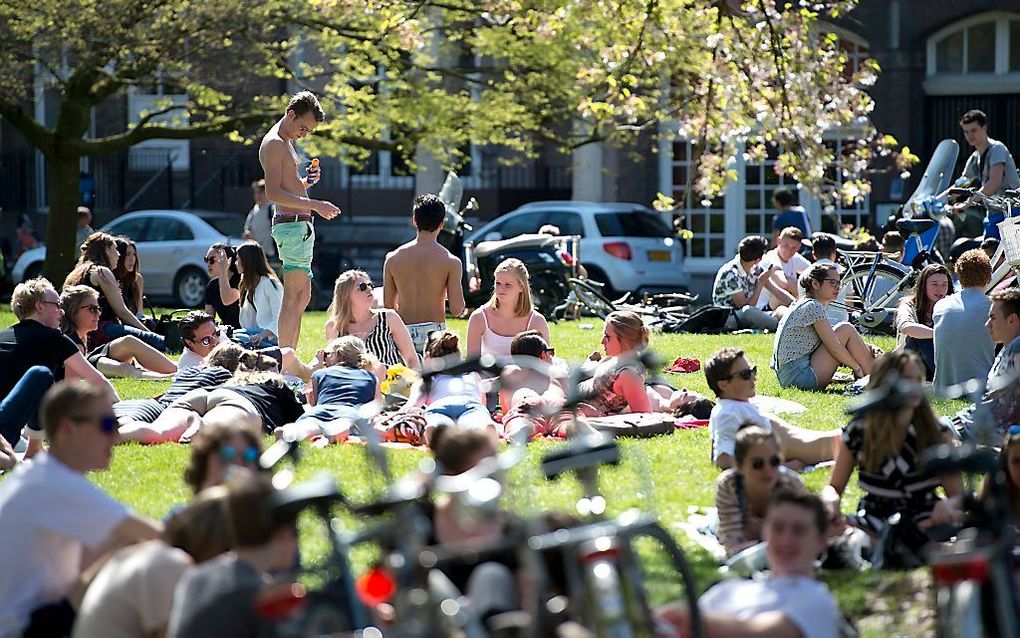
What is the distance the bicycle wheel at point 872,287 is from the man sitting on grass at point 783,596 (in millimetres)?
10308

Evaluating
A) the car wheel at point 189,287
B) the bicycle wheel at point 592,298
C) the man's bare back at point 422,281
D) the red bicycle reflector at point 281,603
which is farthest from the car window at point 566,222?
the red bicycle reflector at point 281,603

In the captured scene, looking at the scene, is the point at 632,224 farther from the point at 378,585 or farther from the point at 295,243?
the point at 378,585

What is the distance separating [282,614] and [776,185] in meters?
25.4

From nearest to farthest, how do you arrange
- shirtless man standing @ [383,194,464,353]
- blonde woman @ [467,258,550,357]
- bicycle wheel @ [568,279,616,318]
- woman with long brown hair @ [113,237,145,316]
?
blonde woman @ [467,258,550,357] < shirtless man standing @ [383,194,464,353] < woman with long brown hair @ [113,237,145,316] < bicycle wheel @ [568,279,616,318]

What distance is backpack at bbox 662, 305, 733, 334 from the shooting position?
17.1 metres

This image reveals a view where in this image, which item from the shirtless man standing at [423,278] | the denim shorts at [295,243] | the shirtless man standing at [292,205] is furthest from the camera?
the denim shorts at [295,243]

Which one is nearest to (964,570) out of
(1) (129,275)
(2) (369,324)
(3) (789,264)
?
(2) (369,324)

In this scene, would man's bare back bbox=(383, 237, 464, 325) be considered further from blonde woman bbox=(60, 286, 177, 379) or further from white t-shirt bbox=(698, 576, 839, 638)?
white t-shirt bbox=(698, 576, 839, 638)

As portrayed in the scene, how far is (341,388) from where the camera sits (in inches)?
391

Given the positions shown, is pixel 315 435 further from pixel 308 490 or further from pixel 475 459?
pixel 308 490

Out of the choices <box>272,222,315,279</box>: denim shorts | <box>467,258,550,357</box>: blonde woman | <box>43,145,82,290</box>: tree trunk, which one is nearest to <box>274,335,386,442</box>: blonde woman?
<box>467,258,550,357</box>: blonde woman

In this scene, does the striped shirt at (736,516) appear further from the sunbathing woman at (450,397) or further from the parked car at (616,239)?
the parked car at (616,239)

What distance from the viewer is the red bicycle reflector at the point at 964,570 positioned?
405 cm

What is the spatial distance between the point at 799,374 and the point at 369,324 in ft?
11.0
